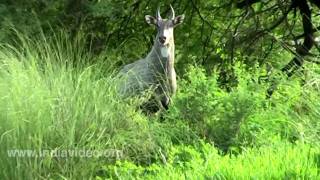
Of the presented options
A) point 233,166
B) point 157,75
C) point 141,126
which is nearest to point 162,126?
point 141,126

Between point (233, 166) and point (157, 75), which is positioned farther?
point (157, 75)

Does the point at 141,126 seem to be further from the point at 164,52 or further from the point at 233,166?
the point at 233,166

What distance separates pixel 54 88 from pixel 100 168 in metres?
0.88

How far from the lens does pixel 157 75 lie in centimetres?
636

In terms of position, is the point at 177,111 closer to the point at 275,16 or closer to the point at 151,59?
the point at 151,59

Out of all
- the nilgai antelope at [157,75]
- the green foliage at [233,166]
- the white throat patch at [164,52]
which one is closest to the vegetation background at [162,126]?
the green foliage at [233,166]

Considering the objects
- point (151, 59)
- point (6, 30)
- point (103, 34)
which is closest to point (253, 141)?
point (151, 59)

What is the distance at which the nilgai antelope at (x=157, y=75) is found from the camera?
617 centimetres

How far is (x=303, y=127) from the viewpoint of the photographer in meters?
4.96

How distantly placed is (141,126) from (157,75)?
1.11 m

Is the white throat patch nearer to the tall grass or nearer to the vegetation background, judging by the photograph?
the vegetation background

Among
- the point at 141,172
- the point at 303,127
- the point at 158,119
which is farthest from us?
the point at 158,119

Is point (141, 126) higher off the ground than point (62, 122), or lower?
lower

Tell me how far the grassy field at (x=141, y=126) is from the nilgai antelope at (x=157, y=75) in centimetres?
23
